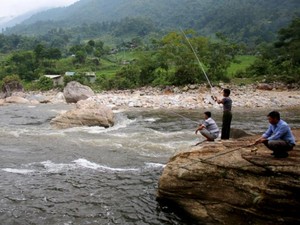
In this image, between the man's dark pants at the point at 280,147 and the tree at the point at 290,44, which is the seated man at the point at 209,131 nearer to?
the man's dark pants at the point at 280,147

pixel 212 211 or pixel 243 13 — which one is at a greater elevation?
pixel 243 13

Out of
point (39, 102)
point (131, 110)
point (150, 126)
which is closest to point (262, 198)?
point (150, 126)

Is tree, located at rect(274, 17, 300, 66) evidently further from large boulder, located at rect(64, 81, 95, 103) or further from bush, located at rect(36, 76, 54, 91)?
bush, located at rect(36, 76, 54, 91)

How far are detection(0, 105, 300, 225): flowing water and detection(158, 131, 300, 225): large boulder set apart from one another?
69cm

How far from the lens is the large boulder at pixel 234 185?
325 inches

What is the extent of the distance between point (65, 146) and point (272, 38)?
4571 inches

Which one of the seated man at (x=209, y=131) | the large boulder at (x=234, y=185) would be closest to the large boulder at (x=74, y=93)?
the seated man at (x=209, y=131)

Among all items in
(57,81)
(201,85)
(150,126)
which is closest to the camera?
(150,126)

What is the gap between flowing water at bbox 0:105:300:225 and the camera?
10023mm

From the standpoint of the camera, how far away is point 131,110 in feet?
111

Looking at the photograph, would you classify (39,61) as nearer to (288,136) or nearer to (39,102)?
(39,102)

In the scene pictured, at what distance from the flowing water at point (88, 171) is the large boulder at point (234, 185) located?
27.2 inches

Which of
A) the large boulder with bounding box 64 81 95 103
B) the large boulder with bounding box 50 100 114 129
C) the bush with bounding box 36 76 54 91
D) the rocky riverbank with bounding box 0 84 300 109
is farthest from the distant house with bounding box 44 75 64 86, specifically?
the large boulder with bounding box 50 100 114 129

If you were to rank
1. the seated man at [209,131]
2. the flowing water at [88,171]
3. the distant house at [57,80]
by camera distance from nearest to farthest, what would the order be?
the flowing water at [88,171], the seated man at [209,131], the distant house at [57,80]
